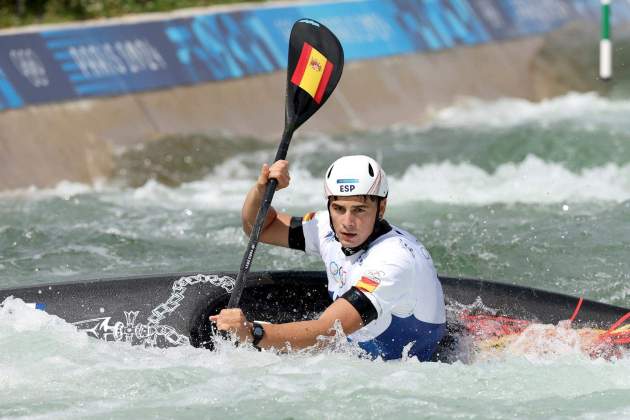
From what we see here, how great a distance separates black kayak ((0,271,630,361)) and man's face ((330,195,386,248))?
68cm

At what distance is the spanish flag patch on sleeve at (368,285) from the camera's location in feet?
14.7

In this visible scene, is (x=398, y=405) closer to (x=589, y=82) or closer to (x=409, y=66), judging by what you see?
(x=409, y=66)

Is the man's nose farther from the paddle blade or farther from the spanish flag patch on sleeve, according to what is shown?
the paddle blade

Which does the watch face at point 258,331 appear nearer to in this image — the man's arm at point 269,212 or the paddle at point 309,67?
the man's arm at point 269,212

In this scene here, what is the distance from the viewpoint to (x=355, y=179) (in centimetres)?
465

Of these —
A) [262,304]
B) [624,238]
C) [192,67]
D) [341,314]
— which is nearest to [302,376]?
[341,314]

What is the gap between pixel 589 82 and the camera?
49.5ft

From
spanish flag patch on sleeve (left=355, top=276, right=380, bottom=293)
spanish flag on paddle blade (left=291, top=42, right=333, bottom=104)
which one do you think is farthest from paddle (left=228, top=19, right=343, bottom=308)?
spanish flag patch on sleeve (left=355, top=276, right=380, bottom=293)

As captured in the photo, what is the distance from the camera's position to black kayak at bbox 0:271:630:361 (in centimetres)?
500

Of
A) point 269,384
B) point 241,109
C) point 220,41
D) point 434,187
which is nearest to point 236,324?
point 269,384

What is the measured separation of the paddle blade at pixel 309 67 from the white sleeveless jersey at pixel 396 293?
1.12m

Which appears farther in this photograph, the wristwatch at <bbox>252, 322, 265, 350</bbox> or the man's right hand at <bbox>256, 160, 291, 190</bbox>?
the man's right hand at <bbox>256, 160, 291, 190</bbox>

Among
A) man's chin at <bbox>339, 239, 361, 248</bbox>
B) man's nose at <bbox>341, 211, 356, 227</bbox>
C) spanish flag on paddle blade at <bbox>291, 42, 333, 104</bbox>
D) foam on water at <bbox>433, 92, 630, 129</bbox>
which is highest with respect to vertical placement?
foam on water at <bbox>433, 92, 630, 129</bbox>

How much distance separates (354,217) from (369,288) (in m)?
0.35
